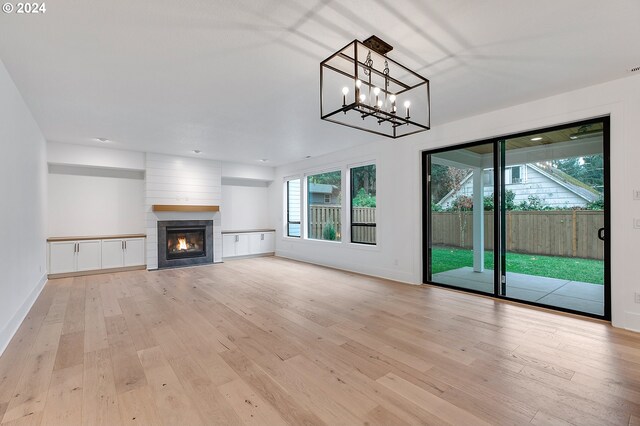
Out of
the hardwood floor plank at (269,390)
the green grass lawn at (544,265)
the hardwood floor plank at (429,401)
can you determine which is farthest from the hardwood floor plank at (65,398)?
the green grass lawn at (544,265)

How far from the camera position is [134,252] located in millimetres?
6496

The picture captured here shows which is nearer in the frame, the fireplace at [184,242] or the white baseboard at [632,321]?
the white baseboard at [632,321]

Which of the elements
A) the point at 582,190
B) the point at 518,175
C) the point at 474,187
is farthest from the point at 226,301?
the point at 582,190

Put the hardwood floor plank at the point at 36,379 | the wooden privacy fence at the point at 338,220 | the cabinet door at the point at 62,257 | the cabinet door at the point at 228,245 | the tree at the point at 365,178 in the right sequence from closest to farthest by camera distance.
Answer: the hardwood floor plank at the point at 36,379 < the cabinet door at the point at 62,257 < the tree at the point at 365,178 < the wooden privacy fence at the point at 338,220 < the cabinet door at the point at 228,245

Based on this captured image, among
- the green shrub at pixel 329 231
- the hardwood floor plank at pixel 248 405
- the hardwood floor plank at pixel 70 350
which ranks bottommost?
the hardwood floor plank at pixel 70 350

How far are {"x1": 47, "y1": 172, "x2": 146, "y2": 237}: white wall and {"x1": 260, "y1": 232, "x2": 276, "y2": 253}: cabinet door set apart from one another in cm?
299

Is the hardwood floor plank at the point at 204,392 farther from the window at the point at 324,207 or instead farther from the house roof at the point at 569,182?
the window at the point at 324,207

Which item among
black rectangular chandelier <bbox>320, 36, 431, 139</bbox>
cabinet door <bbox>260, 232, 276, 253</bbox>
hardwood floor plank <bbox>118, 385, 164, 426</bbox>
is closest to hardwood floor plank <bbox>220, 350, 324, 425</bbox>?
hardwood floor plank <bbox>118, 385, 164, 426</bbox>

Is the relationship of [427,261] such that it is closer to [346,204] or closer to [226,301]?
[346,204]

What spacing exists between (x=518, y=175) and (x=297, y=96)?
10.6ft

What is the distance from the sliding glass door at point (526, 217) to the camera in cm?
354

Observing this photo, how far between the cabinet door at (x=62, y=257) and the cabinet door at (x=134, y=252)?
2.89 feet

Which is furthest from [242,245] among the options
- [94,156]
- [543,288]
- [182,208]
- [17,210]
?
[543,288]

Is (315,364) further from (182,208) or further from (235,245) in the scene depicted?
(235,245)
